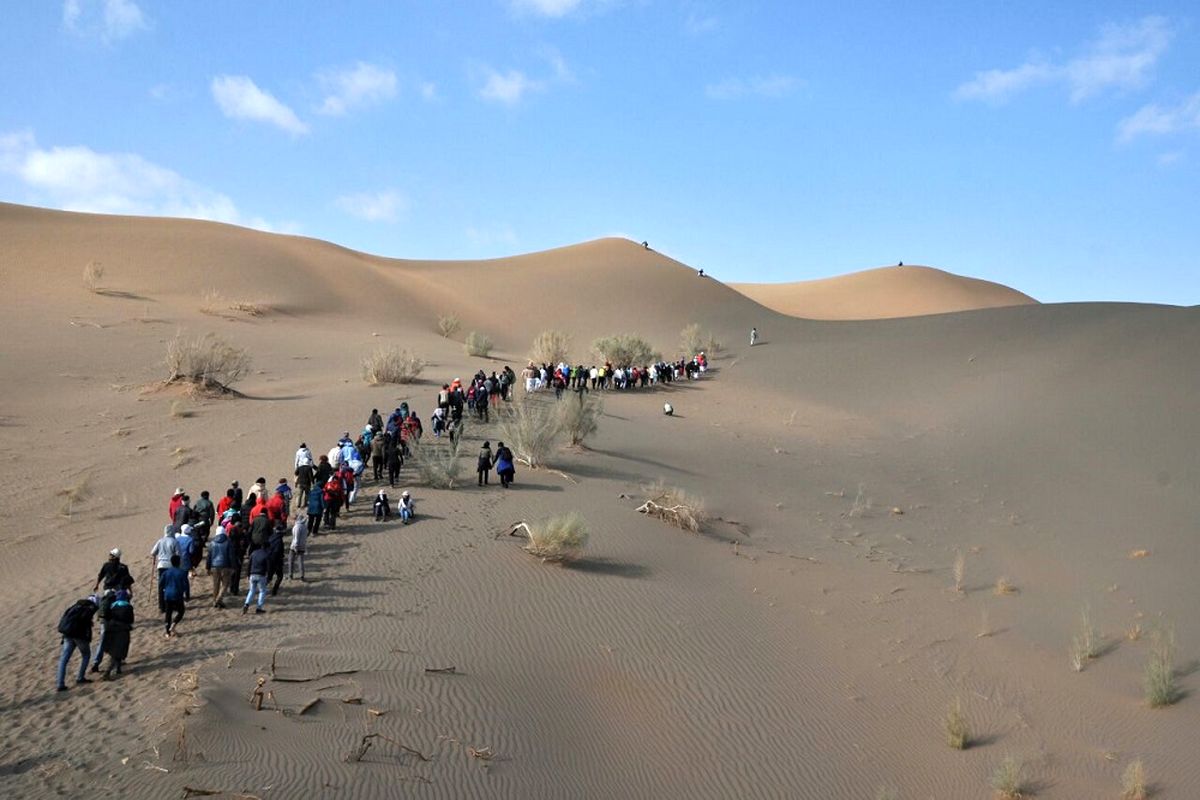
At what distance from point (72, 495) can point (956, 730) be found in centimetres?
1535

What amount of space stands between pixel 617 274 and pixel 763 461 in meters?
43.7

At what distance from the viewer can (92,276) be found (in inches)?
1524

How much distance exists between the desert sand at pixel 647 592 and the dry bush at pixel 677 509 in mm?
321

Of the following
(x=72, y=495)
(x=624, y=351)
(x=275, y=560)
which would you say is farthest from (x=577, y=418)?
(x=624, y=351)

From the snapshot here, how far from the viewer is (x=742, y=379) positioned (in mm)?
39094

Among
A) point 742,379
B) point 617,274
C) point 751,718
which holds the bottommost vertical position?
point 751,718

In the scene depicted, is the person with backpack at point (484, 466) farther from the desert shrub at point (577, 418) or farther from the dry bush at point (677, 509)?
the desert shrub at point (577, 418)

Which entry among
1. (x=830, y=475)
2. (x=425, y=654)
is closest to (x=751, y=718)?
(x=425, y=654)

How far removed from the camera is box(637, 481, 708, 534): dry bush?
17.3 meters

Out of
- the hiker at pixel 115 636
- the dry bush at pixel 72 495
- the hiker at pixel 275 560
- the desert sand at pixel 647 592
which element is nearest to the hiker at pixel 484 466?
the desert sand at pixel 647 592

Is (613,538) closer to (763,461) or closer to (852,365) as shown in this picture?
(763,461)

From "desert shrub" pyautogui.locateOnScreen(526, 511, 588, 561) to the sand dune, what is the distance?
267 ft

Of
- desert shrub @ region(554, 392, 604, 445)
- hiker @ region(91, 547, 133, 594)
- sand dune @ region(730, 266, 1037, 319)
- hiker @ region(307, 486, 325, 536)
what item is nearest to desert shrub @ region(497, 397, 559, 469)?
desert shrub @ region(554, 392, 604, 445)

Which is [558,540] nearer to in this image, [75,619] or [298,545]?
[298,545]
